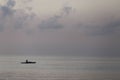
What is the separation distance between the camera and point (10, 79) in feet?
43.4

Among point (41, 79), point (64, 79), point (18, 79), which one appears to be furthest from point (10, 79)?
point (64, 79)

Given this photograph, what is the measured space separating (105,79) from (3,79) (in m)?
4.39

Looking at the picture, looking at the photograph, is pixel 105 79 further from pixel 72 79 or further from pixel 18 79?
pixel 18 79

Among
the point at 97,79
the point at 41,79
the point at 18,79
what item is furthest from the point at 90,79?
the point at 18,79

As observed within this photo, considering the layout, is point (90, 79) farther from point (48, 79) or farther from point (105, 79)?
point (48, 79)

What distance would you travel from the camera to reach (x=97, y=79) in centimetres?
1385

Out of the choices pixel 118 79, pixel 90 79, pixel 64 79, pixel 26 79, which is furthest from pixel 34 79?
pixel 118 79

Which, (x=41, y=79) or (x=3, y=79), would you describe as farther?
(x=41, y=79)

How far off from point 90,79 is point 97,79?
311 millimetres

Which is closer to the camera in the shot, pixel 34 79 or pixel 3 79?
pixel 3 79

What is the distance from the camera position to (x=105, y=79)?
13.6 m

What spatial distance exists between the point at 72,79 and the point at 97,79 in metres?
1.11

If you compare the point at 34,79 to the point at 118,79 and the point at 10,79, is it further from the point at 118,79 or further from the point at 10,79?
the point at 118,79

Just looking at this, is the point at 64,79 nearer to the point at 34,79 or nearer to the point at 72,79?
the point at 72,79
